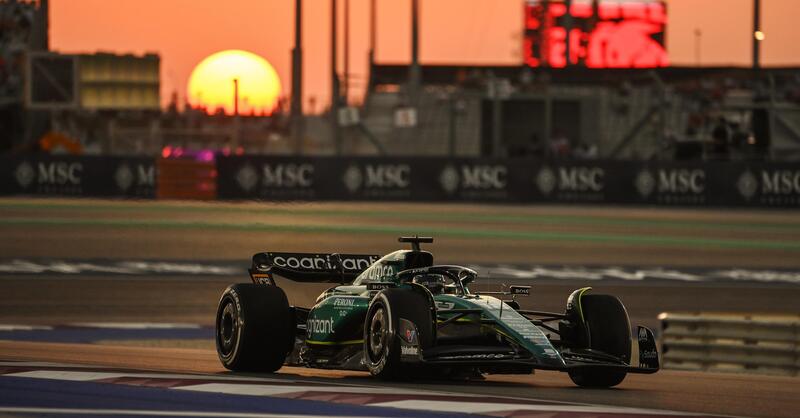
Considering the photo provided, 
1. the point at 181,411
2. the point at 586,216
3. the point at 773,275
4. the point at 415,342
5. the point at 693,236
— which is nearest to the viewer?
the point at 181,411

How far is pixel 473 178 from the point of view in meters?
42.2

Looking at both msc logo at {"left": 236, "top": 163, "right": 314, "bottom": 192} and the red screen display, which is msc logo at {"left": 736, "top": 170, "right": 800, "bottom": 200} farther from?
the red screen display

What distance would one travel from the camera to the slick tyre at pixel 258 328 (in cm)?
1193

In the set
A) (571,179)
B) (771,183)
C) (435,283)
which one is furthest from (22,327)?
(771,183)

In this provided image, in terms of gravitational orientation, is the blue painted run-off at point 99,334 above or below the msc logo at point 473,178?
below

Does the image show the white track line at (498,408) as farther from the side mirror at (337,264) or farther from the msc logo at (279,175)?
the msc logo at (279,175)

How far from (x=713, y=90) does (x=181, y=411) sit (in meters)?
43.8

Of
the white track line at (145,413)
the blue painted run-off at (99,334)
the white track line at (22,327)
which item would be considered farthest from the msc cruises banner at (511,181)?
the white track line at (145,413)

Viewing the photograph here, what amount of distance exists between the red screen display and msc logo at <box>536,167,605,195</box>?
102ft

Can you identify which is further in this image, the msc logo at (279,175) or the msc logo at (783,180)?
the msc logo at (279,175)

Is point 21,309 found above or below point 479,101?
below

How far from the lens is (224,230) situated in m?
34.4

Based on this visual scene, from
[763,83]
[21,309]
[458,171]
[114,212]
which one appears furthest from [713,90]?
[21,309]

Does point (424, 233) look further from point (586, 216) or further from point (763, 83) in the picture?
point (763, 83)
